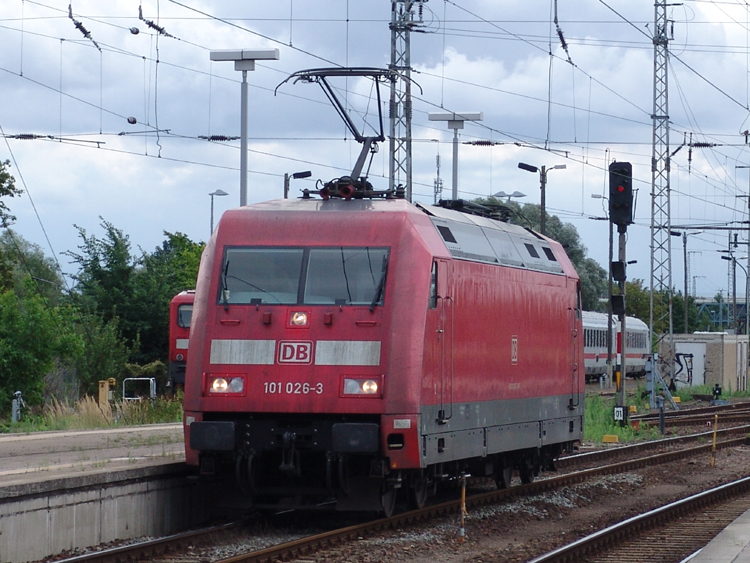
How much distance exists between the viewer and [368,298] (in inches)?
513

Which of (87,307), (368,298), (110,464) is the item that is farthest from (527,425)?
(87,307)

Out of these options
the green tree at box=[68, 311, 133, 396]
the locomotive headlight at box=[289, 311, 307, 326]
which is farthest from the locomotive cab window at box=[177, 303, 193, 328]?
the locomotive headlight at box=[289, 311, 307, 326]

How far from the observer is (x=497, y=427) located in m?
15.5

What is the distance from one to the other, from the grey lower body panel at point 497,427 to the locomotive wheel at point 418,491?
45cm

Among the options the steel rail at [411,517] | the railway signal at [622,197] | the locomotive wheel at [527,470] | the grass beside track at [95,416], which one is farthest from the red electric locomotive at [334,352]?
the railway signal at [622,197]

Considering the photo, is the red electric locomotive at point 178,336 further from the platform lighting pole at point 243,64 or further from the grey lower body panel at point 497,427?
the grey lower body panel at point 497,427

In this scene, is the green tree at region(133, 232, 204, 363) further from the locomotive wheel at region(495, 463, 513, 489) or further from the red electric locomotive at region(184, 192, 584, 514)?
the red electric locomotive at region(184, 192, 584, 514)

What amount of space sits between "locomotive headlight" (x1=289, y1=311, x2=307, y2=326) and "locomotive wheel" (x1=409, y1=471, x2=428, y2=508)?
237 centimetres

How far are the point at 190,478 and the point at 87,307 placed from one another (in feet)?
83.5

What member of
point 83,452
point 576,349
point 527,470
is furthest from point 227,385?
point 576,349

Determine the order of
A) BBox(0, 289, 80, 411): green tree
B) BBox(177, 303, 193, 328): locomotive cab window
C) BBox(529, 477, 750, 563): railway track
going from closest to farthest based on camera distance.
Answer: BBox(529, 477, 750, 563): railway track
BBox(0, 289, 80, 411): green tree
BBox(177, 303, 193, 328): locomotive cab window

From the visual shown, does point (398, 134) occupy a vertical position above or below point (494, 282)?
above

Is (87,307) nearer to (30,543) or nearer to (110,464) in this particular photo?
(110,464)

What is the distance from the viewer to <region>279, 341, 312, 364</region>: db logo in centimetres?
1291
